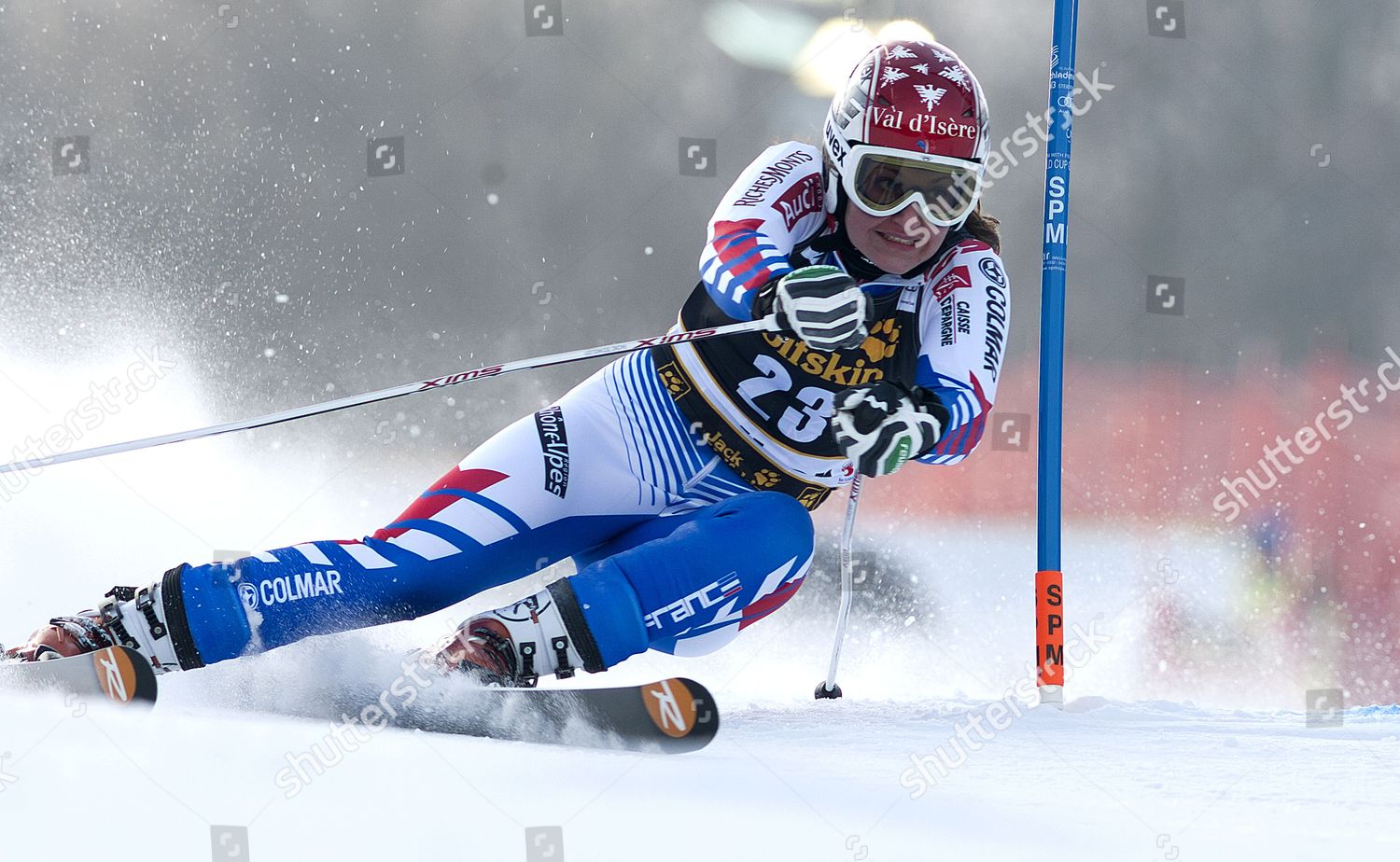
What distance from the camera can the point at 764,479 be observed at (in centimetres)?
243

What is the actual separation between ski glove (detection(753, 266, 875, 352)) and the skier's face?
0.24 meters

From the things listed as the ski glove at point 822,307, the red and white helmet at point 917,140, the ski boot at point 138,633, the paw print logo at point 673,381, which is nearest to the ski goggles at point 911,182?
the red and white helmet at point 917,140

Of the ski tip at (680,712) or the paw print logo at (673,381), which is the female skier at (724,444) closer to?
the paw print logo at (673,381)

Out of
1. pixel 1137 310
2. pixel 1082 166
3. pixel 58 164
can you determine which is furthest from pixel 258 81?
pixel 1137 310

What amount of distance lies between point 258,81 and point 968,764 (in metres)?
4.46

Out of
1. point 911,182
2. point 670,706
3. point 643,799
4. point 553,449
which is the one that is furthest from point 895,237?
point 643,799

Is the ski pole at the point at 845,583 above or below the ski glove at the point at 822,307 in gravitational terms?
below

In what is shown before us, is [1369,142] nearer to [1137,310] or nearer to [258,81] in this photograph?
[1137,310]

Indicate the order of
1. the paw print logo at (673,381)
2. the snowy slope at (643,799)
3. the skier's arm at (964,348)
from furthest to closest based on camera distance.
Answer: the paw print logo at (673,381), the skier's arm at (964,348), the snowy slope at (643,799)

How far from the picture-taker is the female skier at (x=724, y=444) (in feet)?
6.55

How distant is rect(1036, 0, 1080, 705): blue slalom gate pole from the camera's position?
2.78 meters

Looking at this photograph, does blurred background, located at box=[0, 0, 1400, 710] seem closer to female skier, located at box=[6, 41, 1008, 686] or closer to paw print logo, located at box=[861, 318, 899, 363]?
female skier, located at box=[6, 41, 1008, 686]

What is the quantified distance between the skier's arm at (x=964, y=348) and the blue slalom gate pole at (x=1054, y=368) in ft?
2.04

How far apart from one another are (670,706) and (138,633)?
90 cm
